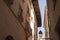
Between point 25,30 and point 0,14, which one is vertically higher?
point 0,14

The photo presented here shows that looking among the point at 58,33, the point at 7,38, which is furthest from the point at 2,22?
the point at 58,33

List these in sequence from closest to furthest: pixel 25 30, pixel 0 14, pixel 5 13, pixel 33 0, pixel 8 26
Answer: pixel 0 14, pixel 5 13, pixel 8 26, pixel 25 30, pixel 33 0

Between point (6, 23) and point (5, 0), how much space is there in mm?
719

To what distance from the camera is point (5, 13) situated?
5.66m

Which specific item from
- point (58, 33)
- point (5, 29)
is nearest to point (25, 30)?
point (58, 33)

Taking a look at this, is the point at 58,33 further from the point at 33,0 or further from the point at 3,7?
the point at 33,0

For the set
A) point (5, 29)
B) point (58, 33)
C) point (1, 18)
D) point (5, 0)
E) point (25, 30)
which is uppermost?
point (5, 0)

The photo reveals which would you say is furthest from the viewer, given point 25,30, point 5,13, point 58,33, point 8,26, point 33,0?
point 33,0

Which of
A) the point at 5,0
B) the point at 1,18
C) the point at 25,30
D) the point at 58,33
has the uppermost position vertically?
the point at 5,0

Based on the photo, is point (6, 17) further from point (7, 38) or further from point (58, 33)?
point (58, 33)

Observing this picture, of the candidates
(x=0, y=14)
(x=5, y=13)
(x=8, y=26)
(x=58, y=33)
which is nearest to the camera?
(x=0, y=14)

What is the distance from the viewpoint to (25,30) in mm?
10555

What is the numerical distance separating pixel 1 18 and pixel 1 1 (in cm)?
49

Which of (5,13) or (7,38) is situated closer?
(7,38)
